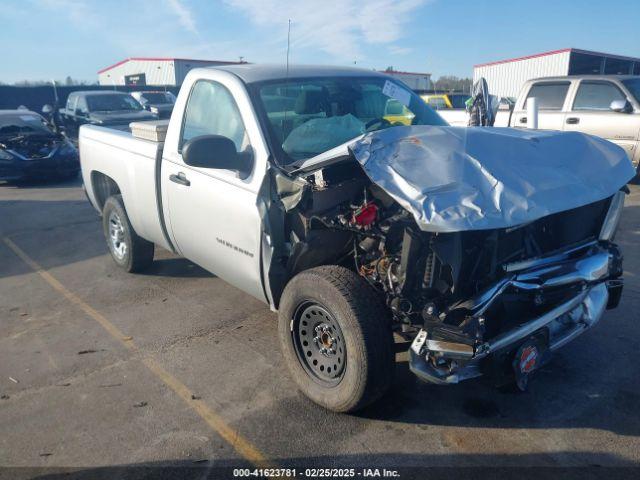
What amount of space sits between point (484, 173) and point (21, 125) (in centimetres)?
1252

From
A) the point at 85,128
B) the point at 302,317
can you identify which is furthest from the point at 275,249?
the point at 85,128

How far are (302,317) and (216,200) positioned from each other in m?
1.12

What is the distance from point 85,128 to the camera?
240 inches

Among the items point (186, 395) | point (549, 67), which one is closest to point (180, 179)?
point (186, 395)

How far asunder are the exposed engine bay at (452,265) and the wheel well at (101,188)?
3.44m

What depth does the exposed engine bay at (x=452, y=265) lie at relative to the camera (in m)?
2.74

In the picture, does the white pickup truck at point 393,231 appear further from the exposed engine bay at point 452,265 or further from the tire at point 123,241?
the tire at point 123,241

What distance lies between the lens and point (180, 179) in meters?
4.20

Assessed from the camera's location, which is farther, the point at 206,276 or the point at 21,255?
the point at 21,255

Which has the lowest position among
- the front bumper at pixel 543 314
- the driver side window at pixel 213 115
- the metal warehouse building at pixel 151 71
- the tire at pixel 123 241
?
the tire at pixel 123 241

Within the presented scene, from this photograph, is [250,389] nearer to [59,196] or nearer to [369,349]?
[369,349]

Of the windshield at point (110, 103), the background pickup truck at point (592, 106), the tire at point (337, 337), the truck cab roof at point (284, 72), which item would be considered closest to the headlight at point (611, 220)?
the tire at point (337, 337)

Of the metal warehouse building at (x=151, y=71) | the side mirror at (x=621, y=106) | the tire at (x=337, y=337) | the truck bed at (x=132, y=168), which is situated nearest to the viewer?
the tire at (x=337, y=337)

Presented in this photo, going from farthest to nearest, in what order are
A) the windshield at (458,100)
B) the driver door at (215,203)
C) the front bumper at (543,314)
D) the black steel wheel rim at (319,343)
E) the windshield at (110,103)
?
the windshield at (458,100), the windshield at (110,103), the driver door at (215,203), the black steel wheel rim at (319,343), the front bumper at (543,314)
